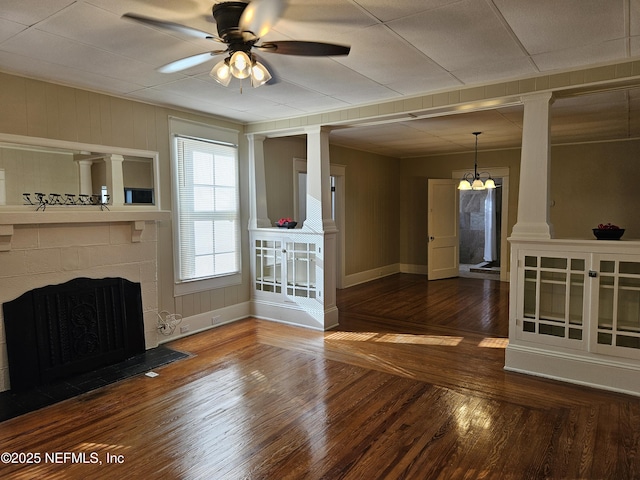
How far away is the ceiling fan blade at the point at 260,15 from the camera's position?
1.83 m

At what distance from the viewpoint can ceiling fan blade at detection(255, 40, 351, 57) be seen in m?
2.20

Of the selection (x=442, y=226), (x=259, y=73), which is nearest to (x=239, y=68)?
(x=259, y=73)

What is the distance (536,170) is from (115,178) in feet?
12.6

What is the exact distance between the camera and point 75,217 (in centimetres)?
359

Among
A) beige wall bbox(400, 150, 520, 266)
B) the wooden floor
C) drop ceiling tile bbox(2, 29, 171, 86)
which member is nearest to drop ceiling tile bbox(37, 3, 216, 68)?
drop ceiling tile bbox(2, 29, 171, 86)

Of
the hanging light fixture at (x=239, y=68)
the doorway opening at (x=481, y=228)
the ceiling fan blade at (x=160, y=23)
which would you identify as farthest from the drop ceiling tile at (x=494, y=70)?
the doorway opening at (x=481, y=228)

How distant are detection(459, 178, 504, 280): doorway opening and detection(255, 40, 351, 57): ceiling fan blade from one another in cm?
891

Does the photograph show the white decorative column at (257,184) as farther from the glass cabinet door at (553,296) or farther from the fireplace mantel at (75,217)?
the glass cabinet door at (553,296)

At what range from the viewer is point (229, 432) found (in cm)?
269

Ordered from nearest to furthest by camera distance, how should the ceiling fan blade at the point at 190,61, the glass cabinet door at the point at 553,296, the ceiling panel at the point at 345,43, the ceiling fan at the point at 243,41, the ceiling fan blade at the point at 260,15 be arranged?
the ceiling fan blade at the point at 260,15 → the ceiling fan at the point at 243,41 → the ceiling panel at the point at 345,43 → the ceiling fan blade at the point at 190,61 → the glass cabinet door at the point at 553,296

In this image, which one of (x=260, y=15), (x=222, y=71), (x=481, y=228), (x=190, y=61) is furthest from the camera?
(x=481, y=228)

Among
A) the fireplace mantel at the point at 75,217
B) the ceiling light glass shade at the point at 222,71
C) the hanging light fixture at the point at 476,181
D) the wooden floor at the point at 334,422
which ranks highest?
the ceiling light glass shade at the point at 222,71

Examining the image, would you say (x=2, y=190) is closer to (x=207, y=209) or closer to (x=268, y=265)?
(x=207, y=209)

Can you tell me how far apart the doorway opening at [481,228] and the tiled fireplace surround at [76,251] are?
815 centimetres
